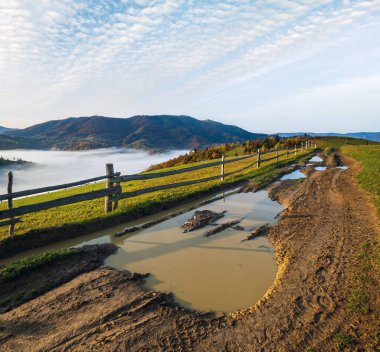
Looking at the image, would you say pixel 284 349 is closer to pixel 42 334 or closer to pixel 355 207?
pixel 42 334

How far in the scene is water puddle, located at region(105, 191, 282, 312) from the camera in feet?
15.7

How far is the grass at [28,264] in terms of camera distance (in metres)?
5.45

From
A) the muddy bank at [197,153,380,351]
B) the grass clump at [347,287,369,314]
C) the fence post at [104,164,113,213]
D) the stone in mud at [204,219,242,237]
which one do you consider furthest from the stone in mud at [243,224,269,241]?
the fence post at [104,164,113,213]

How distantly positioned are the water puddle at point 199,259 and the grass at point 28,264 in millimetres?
1101

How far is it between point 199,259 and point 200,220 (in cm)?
285

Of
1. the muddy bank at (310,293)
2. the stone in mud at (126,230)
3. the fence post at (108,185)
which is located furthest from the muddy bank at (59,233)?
the muddy bank at (310,293)

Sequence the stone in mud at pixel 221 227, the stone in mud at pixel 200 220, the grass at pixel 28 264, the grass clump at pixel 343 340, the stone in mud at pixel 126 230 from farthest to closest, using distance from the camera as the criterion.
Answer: the stone in mud at pixel 200 220 → the stone in mud at pixel 126 230 → the stone in mud at pixel 221 227 → the grass at pixel 28 264 → the grass clump at pixel 343 340

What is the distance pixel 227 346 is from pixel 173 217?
22.3ft

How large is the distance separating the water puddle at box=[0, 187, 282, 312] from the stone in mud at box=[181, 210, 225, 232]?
0.78 ft

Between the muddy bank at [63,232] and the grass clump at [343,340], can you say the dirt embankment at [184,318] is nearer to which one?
the grass clump at [343,340]

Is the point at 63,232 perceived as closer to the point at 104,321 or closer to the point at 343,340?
the point at 104,321

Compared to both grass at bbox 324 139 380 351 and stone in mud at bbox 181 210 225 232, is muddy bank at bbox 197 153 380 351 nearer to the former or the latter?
grass at bbox 324 139 380 351

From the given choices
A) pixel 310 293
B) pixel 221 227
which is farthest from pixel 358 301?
pixel 221 227

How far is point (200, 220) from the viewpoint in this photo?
29.9 ft
